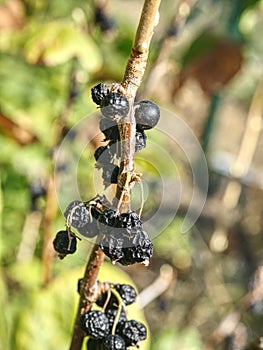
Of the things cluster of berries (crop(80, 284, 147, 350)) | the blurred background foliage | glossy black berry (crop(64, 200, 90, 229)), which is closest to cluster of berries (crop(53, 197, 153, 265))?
glossy black berry (crop(64, 200, 90, 229))

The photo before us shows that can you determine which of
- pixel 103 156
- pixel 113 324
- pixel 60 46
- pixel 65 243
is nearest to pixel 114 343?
pixel 113 324

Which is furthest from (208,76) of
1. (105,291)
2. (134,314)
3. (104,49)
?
(105,291)

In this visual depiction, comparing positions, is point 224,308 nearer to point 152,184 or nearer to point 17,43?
point 152,184

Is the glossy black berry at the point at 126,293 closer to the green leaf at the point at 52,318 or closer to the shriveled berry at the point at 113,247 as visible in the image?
the shriveled berry at the point at 113,247

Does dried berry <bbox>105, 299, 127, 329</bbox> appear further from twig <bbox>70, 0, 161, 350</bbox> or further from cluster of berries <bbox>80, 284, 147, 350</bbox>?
twig <bbox>70, 0, 161, 350</bbox>

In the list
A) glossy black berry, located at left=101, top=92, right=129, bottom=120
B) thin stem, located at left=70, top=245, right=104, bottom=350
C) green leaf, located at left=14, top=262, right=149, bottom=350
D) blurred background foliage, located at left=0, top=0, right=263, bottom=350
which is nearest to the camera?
glossy black berry, located at left=101, top=92, right=129, bottom=120

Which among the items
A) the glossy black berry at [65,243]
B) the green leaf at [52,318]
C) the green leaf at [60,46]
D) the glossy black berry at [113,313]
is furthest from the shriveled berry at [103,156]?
the green leaf at [60,46]

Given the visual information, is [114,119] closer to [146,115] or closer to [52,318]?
[146,115]
